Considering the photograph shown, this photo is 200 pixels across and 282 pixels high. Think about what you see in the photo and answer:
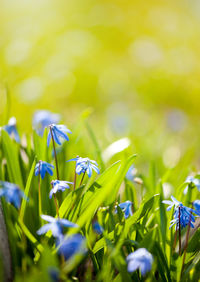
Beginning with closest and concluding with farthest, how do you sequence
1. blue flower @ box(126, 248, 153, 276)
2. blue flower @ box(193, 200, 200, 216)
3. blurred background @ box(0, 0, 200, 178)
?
blue flower @ box(126, 248, 153, 276), blue flower @ box(193, 200, 200, 216), blurred background @ box(0, 0, 200, 178)

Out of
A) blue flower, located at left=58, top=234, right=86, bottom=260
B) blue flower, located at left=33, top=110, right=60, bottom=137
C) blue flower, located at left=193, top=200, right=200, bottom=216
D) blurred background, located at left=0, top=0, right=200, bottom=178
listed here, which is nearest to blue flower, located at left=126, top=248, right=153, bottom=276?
blue flower, located at left=58, top=234, right=86, bottom=260

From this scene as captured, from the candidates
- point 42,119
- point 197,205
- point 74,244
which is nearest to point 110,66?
point 42,119

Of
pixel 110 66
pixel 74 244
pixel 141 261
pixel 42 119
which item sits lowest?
pixel 141 261

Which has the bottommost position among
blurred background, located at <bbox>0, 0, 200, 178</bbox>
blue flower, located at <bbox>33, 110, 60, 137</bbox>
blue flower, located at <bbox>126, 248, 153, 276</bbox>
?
blue flower, located at <bbox>126, 248, 153, 276</bbox>

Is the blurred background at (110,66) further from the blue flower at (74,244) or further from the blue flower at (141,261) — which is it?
the blue flower at (141,261)

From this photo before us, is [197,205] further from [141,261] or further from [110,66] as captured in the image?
[110,66]

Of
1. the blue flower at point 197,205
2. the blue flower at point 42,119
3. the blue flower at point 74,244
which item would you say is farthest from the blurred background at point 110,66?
the blue flower at point 74,244

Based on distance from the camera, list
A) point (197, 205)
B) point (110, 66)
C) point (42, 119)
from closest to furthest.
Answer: point (197, 205) < point (42, 119) < point (110, 66)

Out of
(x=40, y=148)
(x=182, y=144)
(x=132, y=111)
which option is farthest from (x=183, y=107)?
(x=40, y=148)

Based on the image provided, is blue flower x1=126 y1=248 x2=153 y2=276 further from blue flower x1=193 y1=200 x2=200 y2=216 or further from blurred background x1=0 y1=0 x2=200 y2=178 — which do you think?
blurred background x1=0 y1=0 x2=200 y2=178

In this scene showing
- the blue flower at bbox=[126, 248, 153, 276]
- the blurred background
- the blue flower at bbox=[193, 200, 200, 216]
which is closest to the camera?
the blue flower at bbox=[126, 248, 153, 276]
